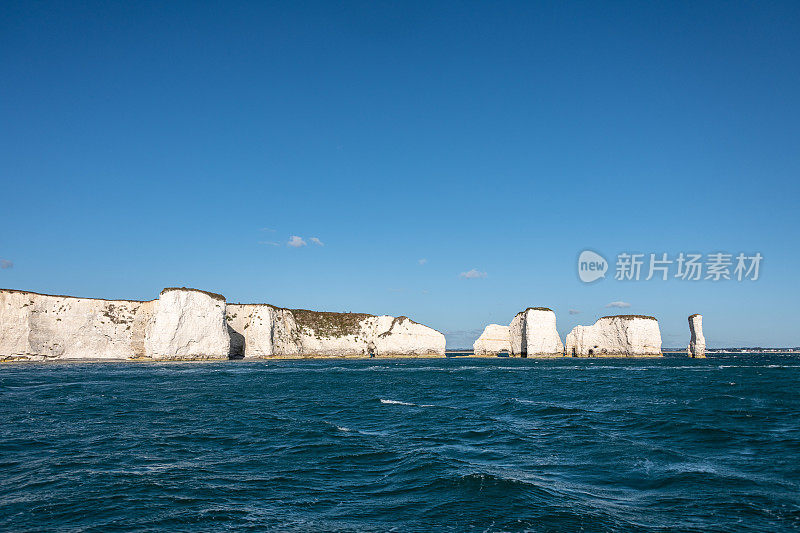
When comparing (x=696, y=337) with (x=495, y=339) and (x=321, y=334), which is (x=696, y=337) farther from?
(x=321, y=334)

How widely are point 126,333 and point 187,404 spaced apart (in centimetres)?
6402

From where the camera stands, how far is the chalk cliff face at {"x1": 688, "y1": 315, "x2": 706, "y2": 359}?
109 metres

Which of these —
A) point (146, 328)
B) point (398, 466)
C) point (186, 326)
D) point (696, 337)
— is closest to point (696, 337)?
point (696, 337)

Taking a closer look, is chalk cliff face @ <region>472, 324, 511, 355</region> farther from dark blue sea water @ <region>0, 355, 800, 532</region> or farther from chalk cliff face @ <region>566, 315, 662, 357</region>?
dark blue sea water @ <region>0, 355, 800, 532</region>

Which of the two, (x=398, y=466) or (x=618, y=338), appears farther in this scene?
(x=618, y=338)

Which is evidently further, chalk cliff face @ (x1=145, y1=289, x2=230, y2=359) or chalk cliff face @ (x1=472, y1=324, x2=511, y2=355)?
chalk cliff face @ (x1=472, y1=324, x2=511, y2=355)

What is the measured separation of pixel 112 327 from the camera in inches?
3036

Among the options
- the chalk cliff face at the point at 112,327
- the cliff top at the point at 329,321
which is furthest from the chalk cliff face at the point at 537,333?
the chalk cliff face at the point at 112,327

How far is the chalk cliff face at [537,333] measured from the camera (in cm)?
10469

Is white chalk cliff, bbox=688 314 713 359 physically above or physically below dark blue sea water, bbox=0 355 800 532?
above

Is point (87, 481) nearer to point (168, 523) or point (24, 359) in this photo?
point (168, 523)

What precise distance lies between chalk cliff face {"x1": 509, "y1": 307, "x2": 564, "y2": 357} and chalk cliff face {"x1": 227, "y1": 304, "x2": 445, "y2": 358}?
64.5ft

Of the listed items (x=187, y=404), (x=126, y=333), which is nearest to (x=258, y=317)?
(x=126, y=333)

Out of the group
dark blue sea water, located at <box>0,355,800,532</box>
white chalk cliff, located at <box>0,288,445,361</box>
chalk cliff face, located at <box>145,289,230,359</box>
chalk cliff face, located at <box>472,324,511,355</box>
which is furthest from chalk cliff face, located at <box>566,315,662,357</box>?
dark blue sea water, located at <box>0,355,800,532</box>
